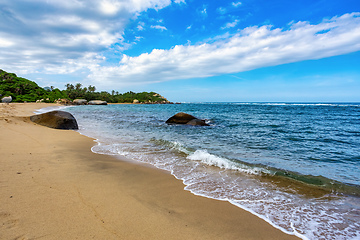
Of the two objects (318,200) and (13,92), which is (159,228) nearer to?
(318,200)

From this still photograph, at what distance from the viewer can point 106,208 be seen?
9.87 ft

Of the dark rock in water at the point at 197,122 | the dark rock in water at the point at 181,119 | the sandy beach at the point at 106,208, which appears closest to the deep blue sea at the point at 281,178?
the sandy beach at the point at 106,208

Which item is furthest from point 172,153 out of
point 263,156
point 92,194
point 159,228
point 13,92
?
point 13,92

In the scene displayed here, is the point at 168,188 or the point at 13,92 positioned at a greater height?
the point at 13,92

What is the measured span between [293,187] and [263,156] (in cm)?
252

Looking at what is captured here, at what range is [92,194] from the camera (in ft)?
11.5

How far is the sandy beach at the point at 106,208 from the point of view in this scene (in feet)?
7.97

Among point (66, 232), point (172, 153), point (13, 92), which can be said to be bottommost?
point (172, 153)

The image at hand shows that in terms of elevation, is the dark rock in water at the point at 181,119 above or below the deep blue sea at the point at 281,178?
above

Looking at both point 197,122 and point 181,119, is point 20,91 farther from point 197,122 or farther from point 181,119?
point 197,122

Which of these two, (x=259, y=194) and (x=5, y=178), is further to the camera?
(x=259, y=194)

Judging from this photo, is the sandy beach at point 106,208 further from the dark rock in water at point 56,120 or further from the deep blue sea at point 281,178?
the dark rock in water at point 56,120

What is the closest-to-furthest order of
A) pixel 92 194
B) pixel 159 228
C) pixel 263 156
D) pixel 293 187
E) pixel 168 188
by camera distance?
pixel 159 228, pixel 92 194, pixel 168 188, pixel 293 187, pixel 263 156

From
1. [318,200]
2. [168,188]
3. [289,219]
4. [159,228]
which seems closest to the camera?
[159,228]
